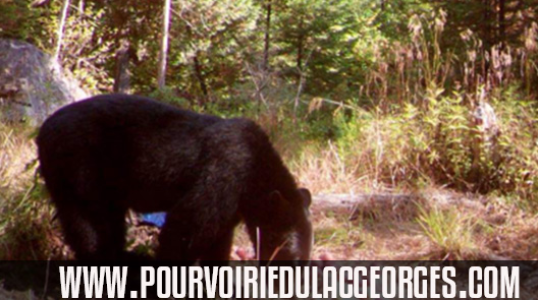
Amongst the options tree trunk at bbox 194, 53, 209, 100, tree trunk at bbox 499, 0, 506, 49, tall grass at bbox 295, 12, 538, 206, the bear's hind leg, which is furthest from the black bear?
tree trunk at bbox 194, 53, 209, 100

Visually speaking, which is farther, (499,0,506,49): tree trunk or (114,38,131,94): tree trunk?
(114,38,131,94): tree trunk

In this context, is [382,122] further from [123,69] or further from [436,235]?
[123,69]

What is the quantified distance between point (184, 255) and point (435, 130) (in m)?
4.13

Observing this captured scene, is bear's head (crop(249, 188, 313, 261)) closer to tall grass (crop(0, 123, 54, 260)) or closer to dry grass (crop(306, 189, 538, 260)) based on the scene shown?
dry grass (crop(306, 189, 538, 260))

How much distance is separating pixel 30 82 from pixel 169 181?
329 inches

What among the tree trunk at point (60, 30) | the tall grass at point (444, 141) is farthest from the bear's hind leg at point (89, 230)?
the tree trunk at point (60, 30)

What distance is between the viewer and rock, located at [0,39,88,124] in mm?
10461

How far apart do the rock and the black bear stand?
577 centimetres

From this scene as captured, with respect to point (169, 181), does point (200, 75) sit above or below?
above

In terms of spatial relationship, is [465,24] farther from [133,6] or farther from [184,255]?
[133,6]

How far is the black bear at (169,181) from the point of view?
414 centimetres

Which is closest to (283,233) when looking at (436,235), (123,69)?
(436,235)

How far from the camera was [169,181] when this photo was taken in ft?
14.4

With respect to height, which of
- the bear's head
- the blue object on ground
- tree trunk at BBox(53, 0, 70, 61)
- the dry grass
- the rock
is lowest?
the dry grass
